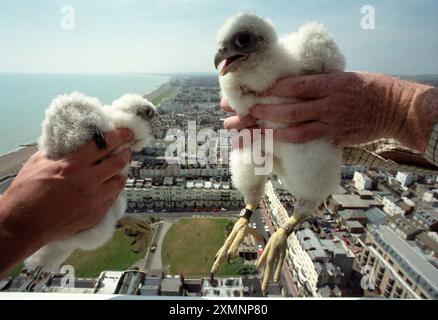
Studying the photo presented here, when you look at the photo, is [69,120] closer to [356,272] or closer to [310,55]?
[310,55]

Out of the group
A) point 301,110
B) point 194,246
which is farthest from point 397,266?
point 301,110

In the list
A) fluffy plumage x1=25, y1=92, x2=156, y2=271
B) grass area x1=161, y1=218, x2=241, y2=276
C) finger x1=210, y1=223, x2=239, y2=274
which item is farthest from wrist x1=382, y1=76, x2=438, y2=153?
grass area x1=161, y1=218, x2=241, y2=276

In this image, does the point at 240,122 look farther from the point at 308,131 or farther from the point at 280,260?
the point at 280,260

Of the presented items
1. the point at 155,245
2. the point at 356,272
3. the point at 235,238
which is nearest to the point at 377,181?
the point at 356,272

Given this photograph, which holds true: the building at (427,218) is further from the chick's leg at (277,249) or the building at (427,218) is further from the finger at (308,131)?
the finger at (308,131)

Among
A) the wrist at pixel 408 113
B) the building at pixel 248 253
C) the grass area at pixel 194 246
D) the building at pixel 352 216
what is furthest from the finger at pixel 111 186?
the building at pixel 352 216

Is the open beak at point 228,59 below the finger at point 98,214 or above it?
above

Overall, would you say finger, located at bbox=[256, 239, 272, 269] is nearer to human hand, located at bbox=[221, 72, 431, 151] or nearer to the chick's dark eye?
human hand, located at bbox=[221, 72, 431, 151]
